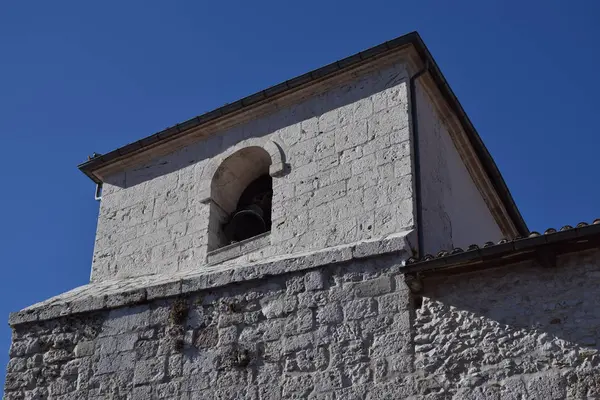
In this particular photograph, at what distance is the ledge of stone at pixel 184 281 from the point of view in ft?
23.5

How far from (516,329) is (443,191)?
2.25 metres

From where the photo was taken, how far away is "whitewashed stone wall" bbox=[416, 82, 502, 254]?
7.93 metres

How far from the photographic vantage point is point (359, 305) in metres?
6.97

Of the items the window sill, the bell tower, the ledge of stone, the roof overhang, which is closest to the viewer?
the bell tower

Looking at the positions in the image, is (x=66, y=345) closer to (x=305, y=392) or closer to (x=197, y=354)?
(x=197, y=354)

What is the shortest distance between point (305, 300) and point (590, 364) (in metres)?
2.17

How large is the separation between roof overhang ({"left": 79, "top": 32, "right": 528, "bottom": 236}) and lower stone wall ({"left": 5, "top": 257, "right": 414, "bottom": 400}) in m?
2.13

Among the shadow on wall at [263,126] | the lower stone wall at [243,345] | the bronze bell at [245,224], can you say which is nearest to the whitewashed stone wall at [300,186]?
the shadow on wall at [263,126]

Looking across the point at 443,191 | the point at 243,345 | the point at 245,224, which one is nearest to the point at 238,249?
the point at 245,224

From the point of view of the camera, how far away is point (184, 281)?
773cm

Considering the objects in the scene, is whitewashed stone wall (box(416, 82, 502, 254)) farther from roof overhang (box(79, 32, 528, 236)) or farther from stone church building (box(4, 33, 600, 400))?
roof overhang (box(79, 32, 528, 236))

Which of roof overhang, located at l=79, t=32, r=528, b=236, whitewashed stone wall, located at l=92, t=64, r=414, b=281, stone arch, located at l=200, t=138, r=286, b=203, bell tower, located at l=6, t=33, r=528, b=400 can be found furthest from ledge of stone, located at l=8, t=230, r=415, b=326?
roof overhang, located at l=79, t=32, r=528, b=236

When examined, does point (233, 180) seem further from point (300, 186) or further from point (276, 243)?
point (276, 243)

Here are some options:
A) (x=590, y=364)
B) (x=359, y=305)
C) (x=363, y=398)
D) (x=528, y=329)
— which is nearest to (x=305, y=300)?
(x=359, y=305)
